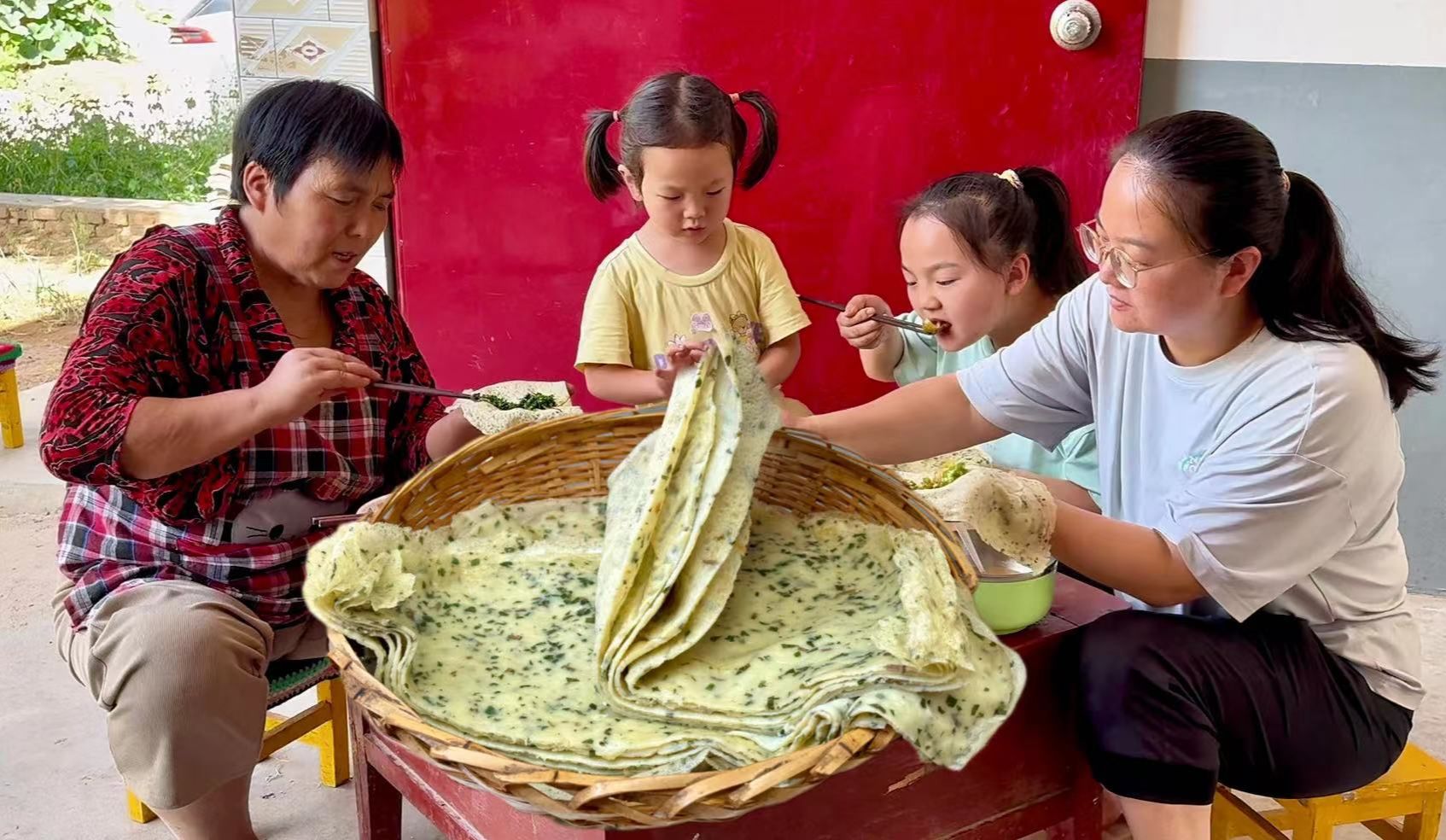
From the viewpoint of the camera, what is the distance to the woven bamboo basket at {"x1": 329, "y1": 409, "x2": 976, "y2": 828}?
95 centimetres

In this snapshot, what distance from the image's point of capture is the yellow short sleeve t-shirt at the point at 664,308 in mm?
2330

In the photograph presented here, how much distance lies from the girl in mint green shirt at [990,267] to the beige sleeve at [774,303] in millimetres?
234

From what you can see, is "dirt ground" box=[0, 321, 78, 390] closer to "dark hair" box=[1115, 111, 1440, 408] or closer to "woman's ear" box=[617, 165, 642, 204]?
"woman's ear" box=[617, 165, 642, 204]

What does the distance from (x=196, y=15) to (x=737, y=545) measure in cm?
314

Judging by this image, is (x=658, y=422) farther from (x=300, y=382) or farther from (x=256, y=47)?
(x=256, y=47)

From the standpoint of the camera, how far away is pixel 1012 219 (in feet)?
6.82

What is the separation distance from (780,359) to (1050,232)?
1.93 feet

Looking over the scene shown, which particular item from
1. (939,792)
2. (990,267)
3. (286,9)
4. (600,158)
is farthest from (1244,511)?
(286,9)

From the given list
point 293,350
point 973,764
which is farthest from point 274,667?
point 973,764

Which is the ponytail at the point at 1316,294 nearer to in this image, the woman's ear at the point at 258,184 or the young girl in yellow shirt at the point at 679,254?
the young girl in yellow shirt at the point at 679,254

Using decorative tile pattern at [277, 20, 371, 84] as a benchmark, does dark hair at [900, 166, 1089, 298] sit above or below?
below

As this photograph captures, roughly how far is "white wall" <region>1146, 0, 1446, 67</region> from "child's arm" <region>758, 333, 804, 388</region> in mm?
1061

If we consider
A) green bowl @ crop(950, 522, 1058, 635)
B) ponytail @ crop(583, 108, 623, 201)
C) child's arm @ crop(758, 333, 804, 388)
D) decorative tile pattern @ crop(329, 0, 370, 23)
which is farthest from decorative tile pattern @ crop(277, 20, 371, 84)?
green bowl @ crop(950, 522, 1058, 635)

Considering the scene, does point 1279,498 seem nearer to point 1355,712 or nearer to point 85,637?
point 1355,712
